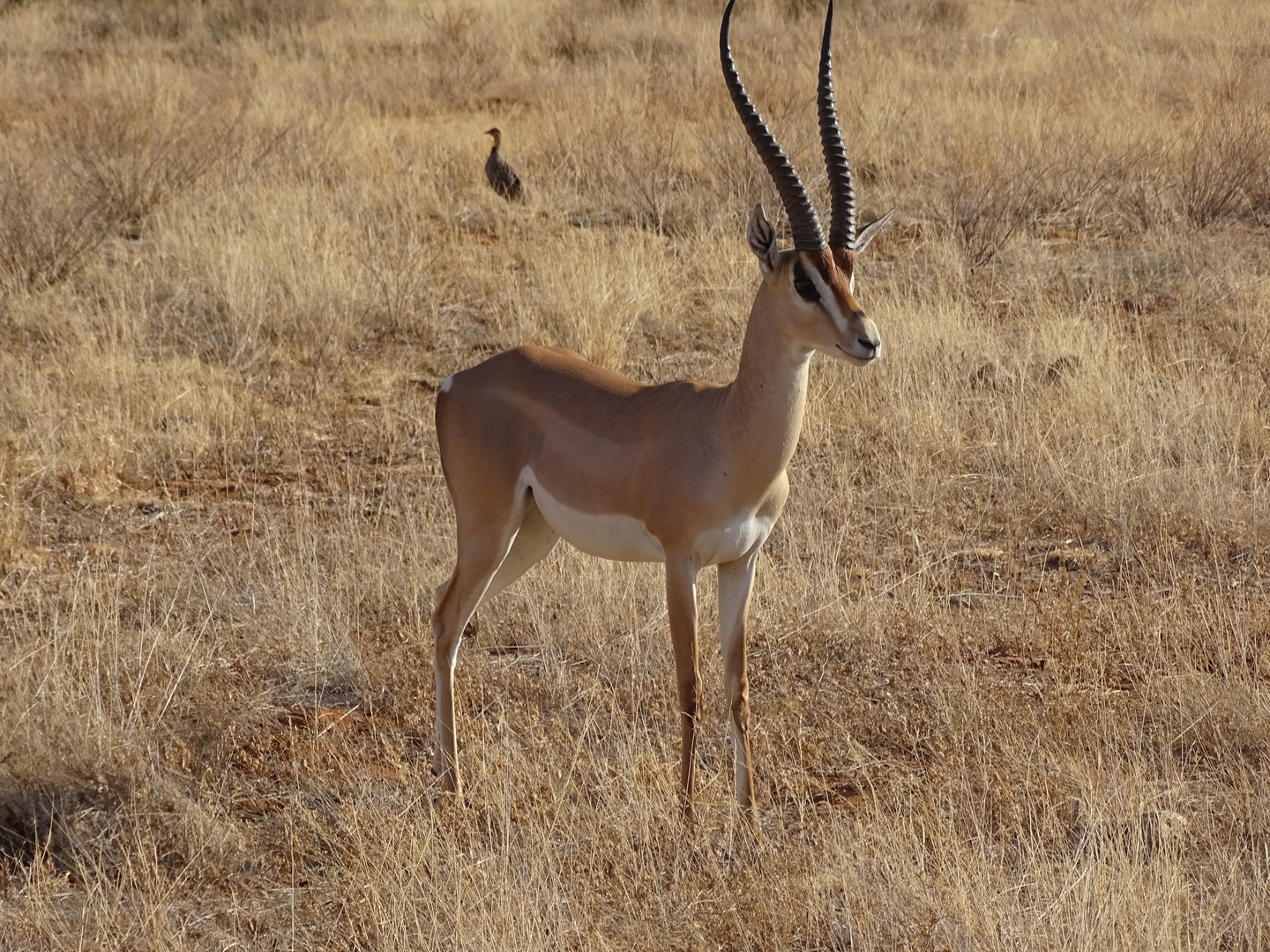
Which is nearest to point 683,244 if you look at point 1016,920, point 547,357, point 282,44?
point 547,357

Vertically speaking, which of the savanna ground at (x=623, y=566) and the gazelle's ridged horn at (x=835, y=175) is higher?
the gazelle's ridged horn at (x=835, y=175)

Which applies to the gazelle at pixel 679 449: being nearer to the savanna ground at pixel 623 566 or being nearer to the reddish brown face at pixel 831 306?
Answer: the reddish brown face at pixel 831 306

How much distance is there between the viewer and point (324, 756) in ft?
14.9

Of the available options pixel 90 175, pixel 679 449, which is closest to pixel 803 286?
pixel 679 449

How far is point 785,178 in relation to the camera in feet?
12.8

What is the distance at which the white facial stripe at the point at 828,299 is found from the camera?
12.1 ft

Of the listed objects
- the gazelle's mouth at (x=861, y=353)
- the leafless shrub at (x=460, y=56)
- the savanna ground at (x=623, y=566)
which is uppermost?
the gazelle's mouth at (x=861, y=353)

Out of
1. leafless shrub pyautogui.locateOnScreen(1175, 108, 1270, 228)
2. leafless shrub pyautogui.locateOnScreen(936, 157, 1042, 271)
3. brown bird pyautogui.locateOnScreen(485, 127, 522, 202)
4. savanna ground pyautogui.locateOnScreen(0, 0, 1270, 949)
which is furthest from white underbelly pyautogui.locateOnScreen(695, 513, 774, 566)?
brown bird pyautogui.locateOnScreen(485, 127, 522, 202)

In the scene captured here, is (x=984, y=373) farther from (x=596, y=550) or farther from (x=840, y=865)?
(x=840, y=865)

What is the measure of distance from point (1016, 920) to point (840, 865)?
491 mm

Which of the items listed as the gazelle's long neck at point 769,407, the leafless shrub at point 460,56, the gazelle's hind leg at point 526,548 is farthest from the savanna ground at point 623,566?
the leafless shrub at point 460,56

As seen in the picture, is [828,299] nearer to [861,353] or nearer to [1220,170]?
[861,353]

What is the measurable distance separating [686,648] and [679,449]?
55 centimetres

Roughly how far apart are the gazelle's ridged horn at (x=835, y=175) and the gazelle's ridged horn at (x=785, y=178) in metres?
0.06
